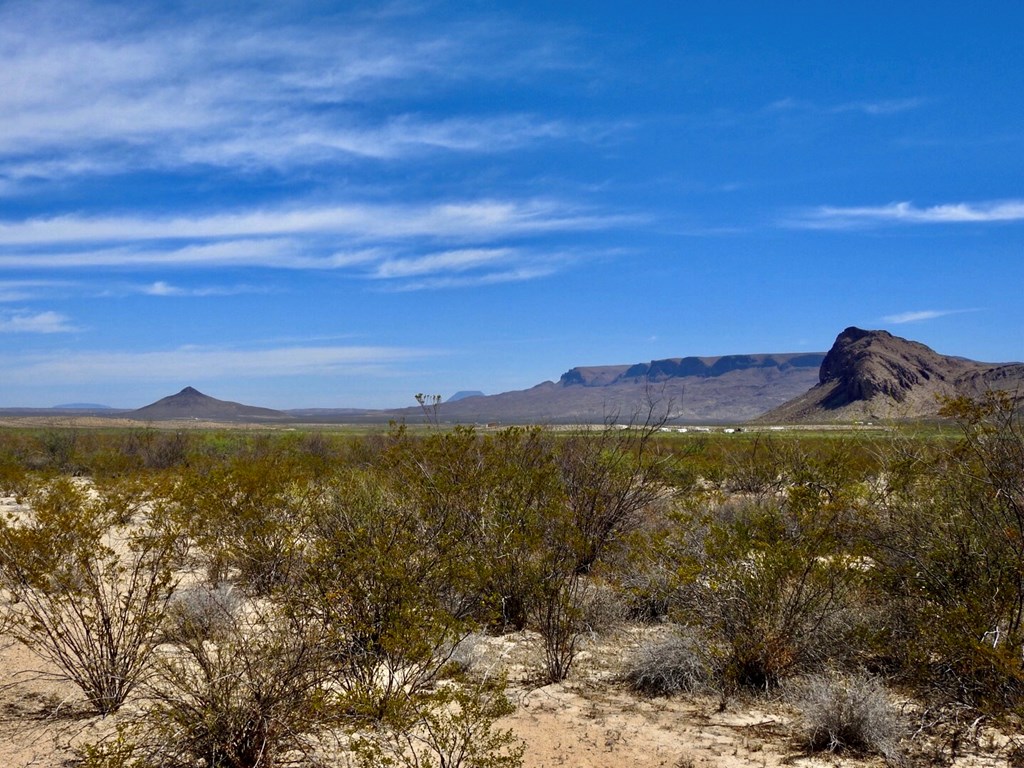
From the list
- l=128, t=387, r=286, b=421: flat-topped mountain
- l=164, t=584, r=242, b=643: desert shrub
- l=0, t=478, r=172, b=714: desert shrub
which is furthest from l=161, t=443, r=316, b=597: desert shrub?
l=128, t=387, r=286, b=421: flat-topped mountain

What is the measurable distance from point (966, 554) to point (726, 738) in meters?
2.87

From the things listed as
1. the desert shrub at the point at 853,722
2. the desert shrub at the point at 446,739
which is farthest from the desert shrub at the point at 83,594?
the desert shrub at the point at 853,722

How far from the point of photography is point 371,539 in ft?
22.0

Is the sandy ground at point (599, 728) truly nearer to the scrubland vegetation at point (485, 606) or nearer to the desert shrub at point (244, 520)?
the scrubland vegetation at point (485, 606)

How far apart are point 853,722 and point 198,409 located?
633ft

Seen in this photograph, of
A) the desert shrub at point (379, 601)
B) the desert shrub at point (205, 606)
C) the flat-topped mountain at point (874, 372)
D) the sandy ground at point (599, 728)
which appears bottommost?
the sandy ground at point (599, 728)

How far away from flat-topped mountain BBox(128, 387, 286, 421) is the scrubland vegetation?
17400cm

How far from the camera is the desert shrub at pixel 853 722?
5.95m

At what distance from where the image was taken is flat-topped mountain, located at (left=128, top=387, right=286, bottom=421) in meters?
179

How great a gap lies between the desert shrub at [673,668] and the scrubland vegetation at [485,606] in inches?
1.0

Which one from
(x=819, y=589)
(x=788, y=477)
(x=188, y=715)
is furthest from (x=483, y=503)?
(x=788, y=477)

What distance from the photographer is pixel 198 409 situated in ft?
602

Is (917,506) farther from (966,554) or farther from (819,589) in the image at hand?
(819,589)

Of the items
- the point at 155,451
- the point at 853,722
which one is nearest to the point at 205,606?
the point at 853,722
